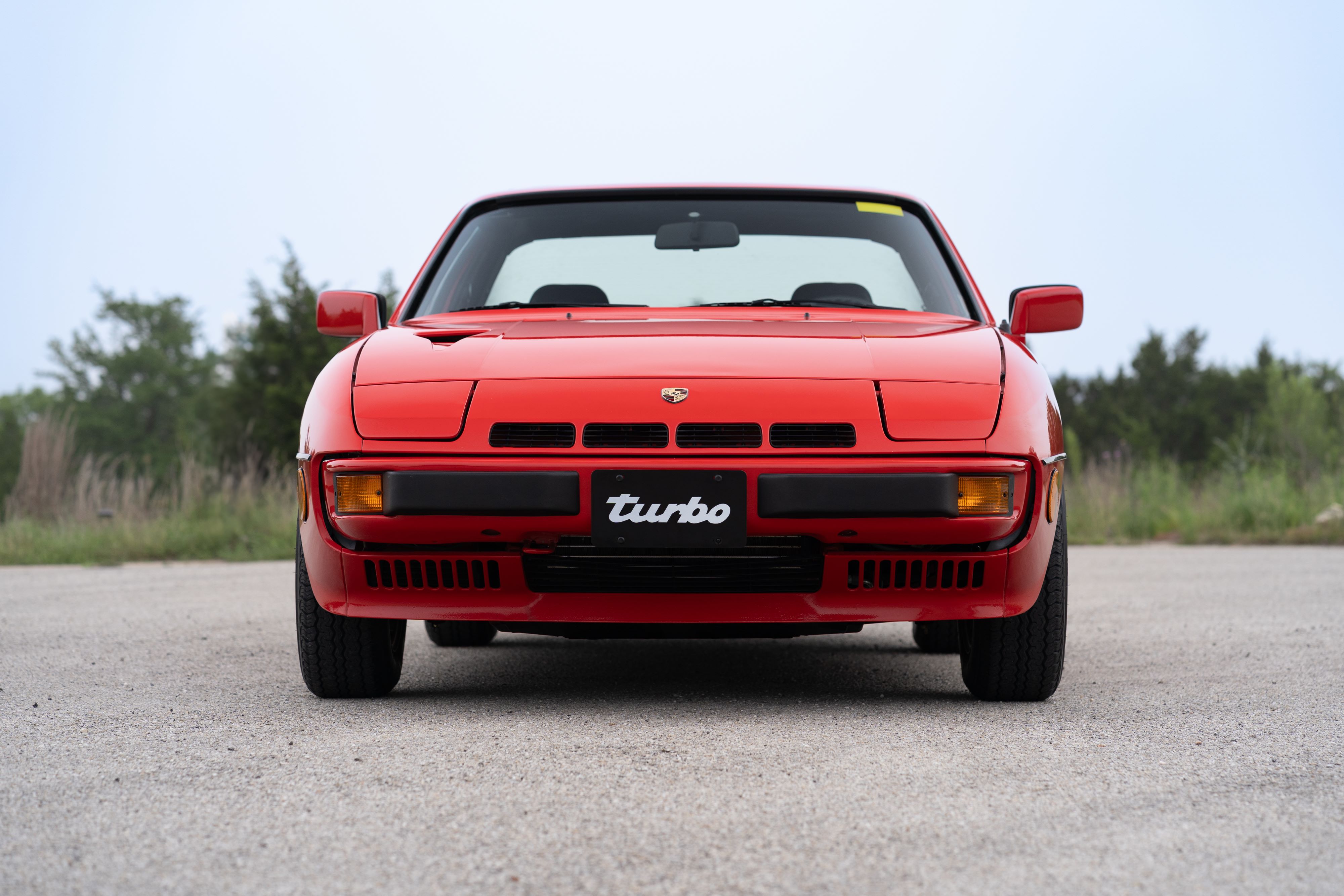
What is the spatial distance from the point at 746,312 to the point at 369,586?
1324 mm

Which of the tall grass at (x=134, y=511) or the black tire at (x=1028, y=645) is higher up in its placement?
the black tire at (x=1028, y=645)

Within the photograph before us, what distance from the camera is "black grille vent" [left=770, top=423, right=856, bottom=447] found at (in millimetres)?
2631

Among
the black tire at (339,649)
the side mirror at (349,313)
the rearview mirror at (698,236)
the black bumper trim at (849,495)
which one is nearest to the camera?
the black bumper trim at (849,495)

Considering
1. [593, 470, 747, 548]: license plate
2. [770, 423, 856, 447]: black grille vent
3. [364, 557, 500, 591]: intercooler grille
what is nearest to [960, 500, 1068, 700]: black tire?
[770, 423, 856, 447]: black grille vent

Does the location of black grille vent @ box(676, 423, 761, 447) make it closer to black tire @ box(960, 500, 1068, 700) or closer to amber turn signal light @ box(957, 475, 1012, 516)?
amber turn signal light @ box(957, 475, 1012, 516)

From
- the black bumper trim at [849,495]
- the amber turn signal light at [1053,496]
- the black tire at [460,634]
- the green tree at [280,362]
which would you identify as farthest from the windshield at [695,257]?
the green tree at [280,362]

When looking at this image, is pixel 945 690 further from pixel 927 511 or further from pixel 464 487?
pixel 464 487

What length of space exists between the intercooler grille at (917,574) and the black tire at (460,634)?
2000 mm

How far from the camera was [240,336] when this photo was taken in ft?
165

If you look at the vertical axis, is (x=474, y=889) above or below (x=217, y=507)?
above

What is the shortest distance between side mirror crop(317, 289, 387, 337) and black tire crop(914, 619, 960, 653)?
6.73 ft

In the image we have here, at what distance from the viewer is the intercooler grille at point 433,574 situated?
2732mm

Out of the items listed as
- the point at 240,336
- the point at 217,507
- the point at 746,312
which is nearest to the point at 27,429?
the point at 217,507

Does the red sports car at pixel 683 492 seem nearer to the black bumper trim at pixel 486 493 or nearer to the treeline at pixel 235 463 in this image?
the black bumper trim at pixel 486 493
